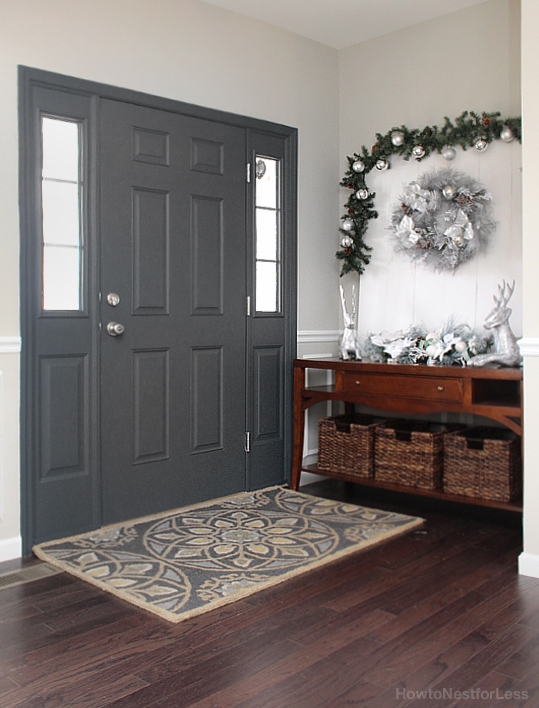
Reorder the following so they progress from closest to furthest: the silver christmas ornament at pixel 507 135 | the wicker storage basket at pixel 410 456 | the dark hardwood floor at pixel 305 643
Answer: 1. the dark hardwood floor at pixel 305 643
2. the wicker storage basket at pixel 410 456
3. the silver christmas ornament at pixel 507 135

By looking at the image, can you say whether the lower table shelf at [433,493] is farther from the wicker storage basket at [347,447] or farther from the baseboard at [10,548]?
the baseboard at [10,548]

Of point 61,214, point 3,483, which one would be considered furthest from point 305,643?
point 61,214

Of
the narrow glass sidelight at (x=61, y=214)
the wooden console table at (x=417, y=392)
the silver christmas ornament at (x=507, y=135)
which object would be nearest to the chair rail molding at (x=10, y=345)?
the narrow glass sidelight at (x=61, y=214)

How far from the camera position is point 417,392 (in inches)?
139

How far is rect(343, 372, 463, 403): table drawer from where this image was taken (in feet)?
11.2

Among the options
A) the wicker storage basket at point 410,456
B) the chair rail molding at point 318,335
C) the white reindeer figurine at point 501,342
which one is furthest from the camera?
the chair rail molding at point 318,335

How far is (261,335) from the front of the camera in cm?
419

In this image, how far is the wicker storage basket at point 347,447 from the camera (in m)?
3.86

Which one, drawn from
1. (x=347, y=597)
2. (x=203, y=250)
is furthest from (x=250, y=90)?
(x=347, y=597)

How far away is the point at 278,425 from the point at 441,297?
120 cm

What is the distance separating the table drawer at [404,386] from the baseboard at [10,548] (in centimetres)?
177

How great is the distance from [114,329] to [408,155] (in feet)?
6.48

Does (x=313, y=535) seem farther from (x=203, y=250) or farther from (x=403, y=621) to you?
(x=203, y=250)

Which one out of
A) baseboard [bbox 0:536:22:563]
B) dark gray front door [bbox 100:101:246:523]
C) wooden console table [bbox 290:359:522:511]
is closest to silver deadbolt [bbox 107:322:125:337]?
dark gray front door [bbox 100:101:246:523]
